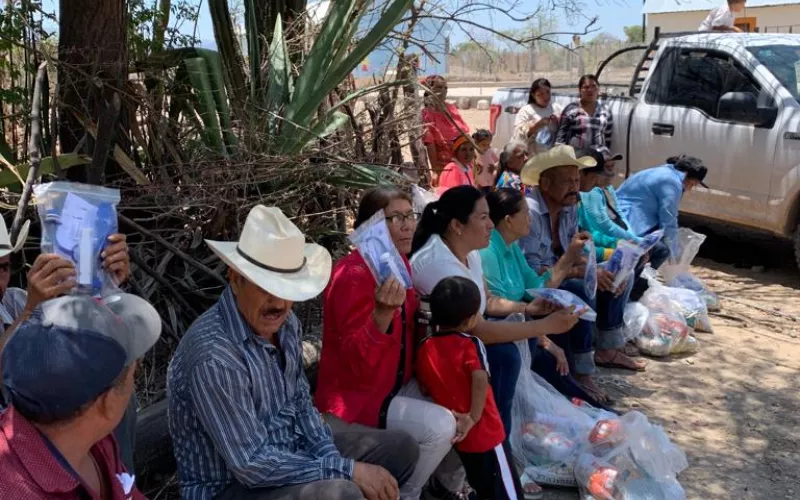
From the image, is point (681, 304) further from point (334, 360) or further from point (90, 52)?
point (90, 52)

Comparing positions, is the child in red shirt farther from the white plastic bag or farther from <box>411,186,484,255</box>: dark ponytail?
the white plastic bag

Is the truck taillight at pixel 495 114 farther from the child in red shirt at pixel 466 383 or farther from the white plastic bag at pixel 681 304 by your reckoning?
the child in red shirt at pixel 466 383

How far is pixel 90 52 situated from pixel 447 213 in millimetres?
1871

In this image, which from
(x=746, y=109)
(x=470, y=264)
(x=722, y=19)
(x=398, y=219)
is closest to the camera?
(x=398, y=219)

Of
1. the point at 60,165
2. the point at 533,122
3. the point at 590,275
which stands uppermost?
the point at 60,165

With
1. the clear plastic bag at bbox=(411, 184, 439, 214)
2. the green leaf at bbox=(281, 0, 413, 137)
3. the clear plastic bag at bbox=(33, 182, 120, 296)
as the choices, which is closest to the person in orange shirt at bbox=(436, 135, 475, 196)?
the clear plastic bag at bbox=(411, 184, 439, 214)

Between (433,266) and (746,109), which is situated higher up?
(746,109)

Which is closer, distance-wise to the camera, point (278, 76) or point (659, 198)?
point (278, 76)

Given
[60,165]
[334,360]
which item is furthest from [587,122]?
[60,165]

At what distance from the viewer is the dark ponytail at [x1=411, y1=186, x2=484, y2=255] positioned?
402cm

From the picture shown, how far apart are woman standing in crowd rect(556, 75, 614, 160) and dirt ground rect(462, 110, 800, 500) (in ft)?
5.91

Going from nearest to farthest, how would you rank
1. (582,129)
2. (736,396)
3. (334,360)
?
1. (334,360)
2. (736,396)
3. (582,129)

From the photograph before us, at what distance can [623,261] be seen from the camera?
5188 mm

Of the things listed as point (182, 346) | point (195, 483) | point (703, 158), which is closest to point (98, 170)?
point (182, 346)
